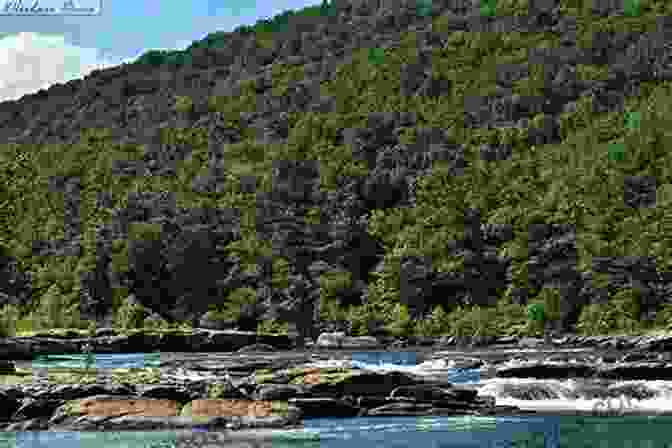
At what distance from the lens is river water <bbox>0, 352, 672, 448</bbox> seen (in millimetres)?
37812

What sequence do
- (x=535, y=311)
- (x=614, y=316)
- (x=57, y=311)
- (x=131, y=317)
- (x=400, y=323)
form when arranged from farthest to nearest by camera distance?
(x=57, y=311) → (x=131, y=317) → (x=400, y=323) → (x=535, y=311) → (x=614, y=316)

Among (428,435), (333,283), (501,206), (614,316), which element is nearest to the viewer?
(428,435)

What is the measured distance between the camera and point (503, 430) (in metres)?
40.7

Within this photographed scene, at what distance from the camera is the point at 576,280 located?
126250 millimetres

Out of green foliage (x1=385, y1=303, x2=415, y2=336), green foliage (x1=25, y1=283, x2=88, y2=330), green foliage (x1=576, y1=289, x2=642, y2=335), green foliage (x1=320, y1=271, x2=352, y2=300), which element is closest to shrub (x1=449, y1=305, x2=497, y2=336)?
green foliage (x1=385, y1=303, x2=415, y2=336)

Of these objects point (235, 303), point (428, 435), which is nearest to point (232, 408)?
point (428, 435)

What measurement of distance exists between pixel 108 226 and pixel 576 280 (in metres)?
73.2

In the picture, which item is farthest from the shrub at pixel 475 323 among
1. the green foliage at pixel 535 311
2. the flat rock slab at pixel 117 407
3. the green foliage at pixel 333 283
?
the flat rock slab at pixel 117 407

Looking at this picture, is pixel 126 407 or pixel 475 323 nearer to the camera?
pixel 126 407

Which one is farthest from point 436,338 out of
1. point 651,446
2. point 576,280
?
point 651,446

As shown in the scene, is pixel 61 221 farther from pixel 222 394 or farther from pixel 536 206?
pixel 222 394

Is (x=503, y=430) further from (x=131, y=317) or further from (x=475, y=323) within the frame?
(x=131, y=317)

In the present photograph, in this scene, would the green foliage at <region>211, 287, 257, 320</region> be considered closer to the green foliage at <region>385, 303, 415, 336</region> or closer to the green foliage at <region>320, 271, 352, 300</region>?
the green foliage at <region>320, 271, 352, 300</region>

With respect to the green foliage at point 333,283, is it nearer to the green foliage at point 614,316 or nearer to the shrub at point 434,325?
the shrub at point 434,325
